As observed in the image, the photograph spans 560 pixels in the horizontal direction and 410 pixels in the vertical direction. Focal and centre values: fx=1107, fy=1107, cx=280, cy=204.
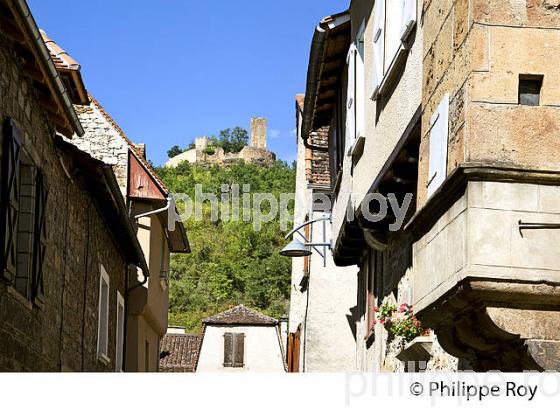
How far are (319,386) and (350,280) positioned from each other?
16252 millimetres

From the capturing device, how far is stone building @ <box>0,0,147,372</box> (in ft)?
29.0

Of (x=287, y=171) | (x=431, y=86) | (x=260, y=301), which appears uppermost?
(x=287, y=171)

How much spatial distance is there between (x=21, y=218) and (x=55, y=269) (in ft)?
4.85

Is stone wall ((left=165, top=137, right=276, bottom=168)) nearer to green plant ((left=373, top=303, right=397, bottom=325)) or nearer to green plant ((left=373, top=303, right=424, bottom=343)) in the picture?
green plant ((left=373, top=303, right=397, bottom=325))

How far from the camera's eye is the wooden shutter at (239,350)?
3234cm

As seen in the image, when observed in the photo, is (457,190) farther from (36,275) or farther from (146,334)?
(146,334)

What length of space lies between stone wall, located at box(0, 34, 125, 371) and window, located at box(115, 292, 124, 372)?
1.52 metres

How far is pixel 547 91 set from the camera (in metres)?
7.23

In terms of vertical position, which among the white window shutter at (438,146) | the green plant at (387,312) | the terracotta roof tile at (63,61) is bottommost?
the green plant at (387,312)

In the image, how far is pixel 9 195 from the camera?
347 inches

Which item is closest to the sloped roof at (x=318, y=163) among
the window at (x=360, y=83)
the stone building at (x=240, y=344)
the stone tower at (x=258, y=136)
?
the window at (x=360, y=83)

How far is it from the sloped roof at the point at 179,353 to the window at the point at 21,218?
2334 cm

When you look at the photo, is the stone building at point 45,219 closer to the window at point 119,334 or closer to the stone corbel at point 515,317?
the window at point 119,334

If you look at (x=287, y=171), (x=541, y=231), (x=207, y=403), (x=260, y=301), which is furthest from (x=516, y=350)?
(x=287, y=171)
